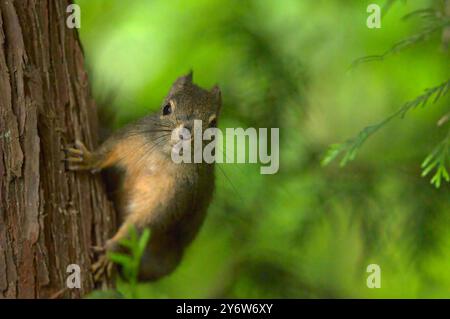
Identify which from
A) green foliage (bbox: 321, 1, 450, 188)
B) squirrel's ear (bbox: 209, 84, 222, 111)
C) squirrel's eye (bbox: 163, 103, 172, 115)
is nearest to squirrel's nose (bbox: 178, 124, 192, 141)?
squirrel's eye (bbox: 163, 103, 172, 115)

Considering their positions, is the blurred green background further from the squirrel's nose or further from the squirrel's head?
the squirrel's nose

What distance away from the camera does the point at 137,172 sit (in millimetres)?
2699

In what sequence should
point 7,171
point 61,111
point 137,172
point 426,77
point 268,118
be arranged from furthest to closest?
1. point 426,77
2. point 268,118
3. point 137,172
4. point 61,111
5. point 7,171

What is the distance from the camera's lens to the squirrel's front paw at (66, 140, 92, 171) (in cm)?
235

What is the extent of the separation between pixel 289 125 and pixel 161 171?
0.65 meters

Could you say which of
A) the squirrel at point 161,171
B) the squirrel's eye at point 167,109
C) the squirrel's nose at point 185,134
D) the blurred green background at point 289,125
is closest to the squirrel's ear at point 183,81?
the squirrel at point 161,171

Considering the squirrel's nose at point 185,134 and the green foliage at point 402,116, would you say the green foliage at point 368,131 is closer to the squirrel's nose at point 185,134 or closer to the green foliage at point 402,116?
the green foliage at point 402,116

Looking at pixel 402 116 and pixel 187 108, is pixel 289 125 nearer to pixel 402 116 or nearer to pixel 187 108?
pixel 187 108

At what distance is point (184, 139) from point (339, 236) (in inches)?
49.4

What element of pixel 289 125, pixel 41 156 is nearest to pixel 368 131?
pixel 41 156
